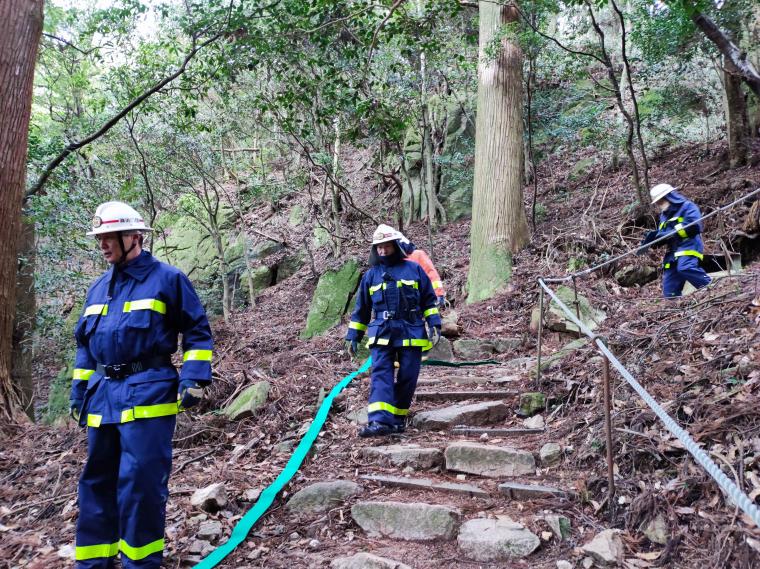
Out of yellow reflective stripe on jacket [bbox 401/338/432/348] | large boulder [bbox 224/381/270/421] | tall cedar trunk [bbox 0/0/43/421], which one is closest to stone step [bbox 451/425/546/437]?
yellow reflective stripe on jacket [bbox 401/338/432/348]

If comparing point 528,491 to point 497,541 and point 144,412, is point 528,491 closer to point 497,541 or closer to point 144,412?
point 497,541

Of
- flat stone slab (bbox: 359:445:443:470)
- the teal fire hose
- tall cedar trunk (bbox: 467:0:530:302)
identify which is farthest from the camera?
tall cedar trunk (bbox: 467:0:530:302)

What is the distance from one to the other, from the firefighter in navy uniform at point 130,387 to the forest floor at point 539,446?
56 centimetres

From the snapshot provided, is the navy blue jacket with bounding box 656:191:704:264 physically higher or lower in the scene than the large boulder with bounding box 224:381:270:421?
higher

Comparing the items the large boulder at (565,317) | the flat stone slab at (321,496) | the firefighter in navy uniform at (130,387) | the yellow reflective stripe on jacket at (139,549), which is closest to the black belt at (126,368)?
the firefighter in navy uniform at (130,387)

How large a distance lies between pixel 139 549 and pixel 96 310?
4.72ft

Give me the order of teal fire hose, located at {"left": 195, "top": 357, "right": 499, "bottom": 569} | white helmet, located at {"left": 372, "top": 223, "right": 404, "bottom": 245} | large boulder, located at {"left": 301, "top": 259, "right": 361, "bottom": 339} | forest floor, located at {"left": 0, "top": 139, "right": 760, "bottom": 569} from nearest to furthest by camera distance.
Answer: forest floor, located at {"left": 0, "top": 139, "right": 760, "bottom": 569}
teal fire hose, located at {"left": 195, "top": 357, "right": 499, "bottom": 569}
white helmet, located at {"left": 372, "top": 223, "right": 404, "bottom": 245}
large boulder, located at {"left": 301, "top": 259, "right": 361, "bottom": 339}

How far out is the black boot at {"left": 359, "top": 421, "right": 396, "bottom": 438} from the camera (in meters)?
5.18

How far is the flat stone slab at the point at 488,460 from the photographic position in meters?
4.29

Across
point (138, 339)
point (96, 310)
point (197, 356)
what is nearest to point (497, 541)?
point (197, 356)

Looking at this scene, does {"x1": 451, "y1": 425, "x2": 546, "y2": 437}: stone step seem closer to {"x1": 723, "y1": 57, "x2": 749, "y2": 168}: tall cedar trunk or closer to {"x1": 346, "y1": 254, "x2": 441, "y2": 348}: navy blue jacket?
{"x1": 346, "y1": 254, "x2": 441, "y2": 348}: navy blue jacket

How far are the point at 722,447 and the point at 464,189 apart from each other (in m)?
13.9

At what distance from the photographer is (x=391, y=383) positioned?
527 cm

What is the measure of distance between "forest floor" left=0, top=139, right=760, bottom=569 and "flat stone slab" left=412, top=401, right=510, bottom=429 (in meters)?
0.11
